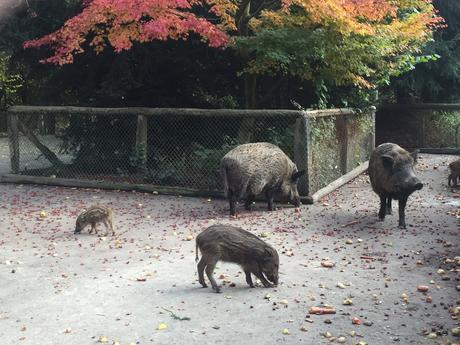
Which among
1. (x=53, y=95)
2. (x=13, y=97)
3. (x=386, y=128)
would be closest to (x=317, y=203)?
(x=53, y=95)

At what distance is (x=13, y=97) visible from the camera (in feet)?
115

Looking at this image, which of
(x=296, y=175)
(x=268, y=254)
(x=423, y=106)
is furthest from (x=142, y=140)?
(x=423, y=106)

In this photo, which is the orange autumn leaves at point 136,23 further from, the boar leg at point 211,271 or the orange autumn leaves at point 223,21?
the boar leg at point 211,271

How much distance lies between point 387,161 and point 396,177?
0.30 metres

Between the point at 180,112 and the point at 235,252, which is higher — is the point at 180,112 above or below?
above

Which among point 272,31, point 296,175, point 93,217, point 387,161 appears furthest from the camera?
point 272,31

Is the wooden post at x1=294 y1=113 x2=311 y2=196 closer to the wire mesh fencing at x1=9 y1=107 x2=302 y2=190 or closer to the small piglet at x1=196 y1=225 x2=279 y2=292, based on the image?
the wire mesh fencing at x1=9 y1=107 x2=302 y2=190

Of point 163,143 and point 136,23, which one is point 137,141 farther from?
point 136,23

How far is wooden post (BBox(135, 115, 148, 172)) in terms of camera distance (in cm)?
1369

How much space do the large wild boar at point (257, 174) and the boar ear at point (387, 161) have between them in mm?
1896

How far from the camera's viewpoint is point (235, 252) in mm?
6617

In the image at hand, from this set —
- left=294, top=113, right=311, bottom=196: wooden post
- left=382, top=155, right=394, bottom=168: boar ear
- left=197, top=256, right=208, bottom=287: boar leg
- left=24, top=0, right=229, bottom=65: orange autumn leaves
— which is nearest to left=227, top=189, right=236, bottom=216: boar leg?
left=294, top=113, right=311, bottom=196: wooden post

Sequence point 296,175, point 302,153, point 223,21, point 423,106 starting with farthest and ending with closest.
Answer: point 423,106
point 223,21
point 302,153
point 296,175

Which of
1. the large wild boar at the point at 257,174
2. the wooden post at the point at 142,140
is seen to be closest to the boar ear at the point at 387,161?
the large wild boar at the point at 257,174
